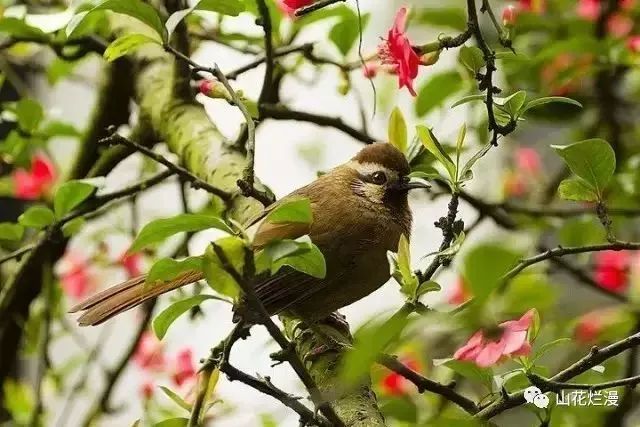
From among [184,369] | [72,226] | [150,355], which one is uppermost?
[72,226]

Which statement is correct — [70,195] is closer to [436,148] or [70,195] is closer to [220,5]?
[220,5]

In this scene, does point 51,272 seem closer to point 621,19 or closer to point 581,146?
Answer: point 581,146

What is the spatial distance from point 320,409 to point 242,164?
609 millimetres

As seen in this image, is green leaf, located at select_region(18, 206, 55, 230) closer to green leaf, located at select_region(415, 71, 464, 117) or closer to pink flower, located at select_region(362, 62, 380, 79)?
pink flower, located at select_region(362, 62, 380, 79)

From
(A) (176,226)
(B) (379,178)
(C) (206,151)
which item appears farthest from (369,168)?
(A) (176,226)

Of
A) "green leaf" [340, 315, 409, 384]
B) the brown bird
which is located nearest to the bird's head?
the brown bird

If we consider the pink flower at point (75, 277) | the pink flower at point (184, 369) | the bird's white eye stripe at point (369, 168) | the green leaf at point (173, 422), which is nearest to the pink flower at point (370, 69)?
the bird's white eye stripe at point (369, 168)

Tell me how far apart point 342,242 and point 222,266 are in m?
0.73

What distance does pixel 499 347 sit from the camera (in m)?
0.90

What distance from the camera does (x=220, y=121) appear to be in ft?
9.91

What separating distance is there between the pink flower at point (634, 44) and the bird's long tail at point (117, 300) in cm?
97

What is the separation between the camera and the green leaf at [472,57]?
0.97m

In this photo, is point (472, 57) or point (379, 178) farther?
point (379, 178)

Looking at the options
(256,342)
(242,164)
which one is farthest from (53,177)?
(256,342)
